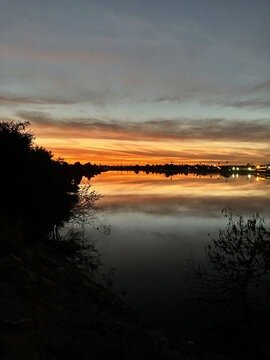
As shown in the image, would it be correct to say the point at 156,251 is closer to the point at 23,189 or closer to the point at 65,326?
the point at 23,189

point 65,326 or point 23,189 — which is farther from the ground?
point 23,189

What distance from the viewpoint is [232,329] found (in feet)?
44.4

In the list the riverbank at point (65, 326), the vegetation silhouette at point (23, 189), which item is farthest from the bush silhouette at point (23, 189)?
the riverbank at point (65, 326)

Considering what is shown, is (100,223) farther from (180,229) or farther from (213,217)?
(213,217)

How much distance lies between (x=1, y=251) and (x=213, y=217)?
3863 centimetres

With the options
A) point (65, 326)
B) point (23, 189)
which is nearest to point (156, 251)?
point (23, 189)

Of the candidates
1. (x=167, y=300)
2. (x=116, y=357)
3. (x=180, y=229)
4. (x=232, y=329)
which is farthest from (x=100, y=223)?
(x=116, y=357)

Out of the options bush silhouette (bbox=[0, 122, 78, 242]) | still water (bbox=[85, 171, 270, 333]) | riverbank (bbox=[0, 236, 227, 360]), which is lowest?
still water (bbox=[85, 171, 270, 333])

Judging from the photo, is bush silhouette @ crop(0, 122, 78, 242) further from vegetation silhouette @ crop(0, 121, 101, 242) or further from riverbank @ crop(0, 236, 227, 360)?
riverbank @ crop(0, 236, 227, 360)

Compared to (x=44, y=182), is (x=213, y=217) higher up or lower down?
lower down

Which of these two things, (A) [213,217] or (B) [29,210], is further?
(A) [213,217]

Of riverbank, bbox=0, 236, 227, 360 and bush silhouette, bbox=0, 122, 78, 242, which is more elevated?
bush silhouette, bbox=0, 122, 78, 242

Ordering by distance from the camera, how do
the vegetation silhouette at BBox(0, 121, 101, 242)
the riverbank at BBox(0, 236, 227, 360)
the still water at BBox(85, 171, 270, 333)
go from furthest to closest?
the vegetation silhouette at BBox(0, 121, 101, 242) < the still water at BBox(85, 171, 270, 333) < the riverbank at BBox(0, 236, 227, 360)

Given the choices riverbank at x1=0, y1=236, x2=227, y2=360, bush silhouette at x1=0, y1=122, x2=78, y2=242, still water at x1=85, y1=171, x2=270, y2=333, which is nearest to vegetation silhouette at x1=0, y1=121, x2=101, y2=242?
bush silhouette at x1=0, y1=122, x2=78, y2=242
